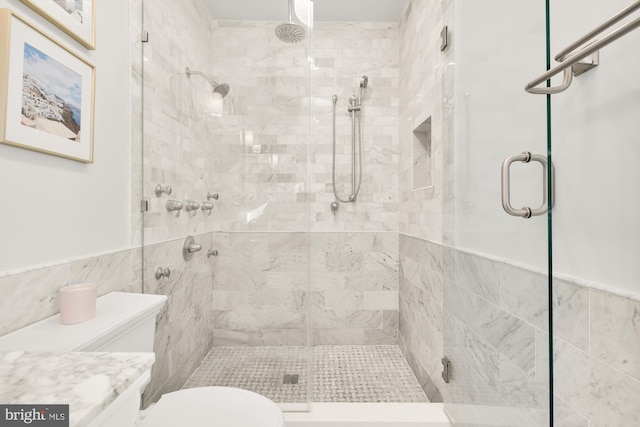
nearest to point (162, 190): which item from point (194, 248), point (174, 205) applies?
point (174, 205)

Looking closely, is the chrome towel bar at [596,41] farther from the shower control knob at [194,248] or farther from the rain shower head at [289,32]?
the shower control knob at [194,248]

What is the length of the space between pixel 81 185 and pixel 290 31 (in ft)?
4.56

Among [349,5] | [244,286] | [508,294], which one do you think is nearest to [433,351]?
[508,294]

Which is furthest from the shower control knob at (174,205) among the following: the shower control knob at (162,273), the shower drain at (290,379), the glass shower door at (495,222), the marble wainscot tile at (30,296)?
the glass shower door at (495,222)

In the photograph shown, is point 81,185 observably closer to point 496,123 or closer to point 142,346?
point 142,346

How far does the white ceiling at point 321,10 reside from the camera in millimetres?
1801

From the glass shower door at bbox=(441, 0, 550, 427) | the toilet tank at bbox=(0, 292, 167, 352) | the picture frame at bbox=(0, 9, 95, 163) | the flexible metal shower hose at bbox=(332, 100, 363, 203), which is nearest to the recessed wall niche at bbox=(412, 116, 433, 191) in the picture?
the flexible metal shower hose at bbox=(332, 100, 363, 203)

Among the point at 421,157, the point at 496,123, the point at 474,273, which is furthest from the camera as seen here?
the point at 421,157

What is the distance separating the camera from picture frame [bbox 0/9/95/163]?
2.76 feet

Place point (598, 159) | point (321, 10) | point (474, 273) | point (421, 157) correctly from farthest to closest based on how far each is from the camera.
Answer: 1. point (321, 10)
2. point (421, 157)
3. point (474, 273)
4. point (598, 159)

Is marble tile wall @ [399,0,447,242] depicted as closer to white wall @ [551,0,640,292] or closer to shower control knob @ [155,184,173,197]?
white wall @ [551,0,640,292]

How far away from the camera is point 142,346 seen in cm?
113

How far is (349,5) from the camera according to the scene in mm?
2340

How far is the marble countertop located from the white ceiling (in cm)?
187
